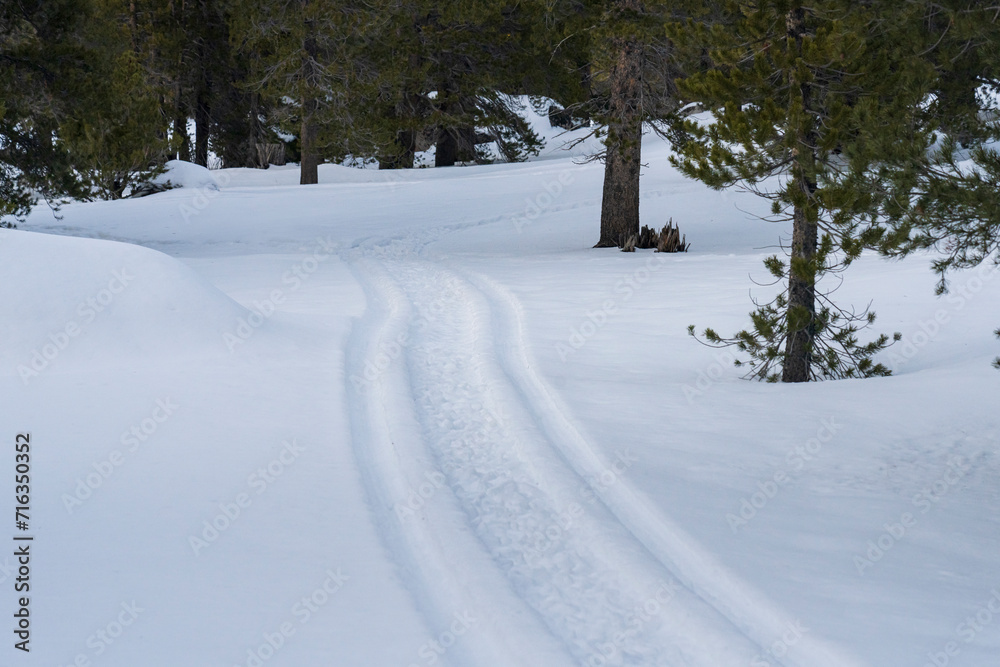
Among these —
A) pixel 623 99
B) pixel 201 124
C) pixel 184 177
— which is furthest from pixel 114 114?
pixel 201 124

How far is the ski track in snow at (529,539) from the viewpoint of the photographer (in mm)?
3691

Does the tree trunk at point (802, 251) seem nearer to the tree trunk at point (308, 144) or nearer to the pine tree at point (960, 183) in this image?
the pine tree at point (960, 183)

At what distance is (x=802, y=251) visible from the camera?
7.35 m

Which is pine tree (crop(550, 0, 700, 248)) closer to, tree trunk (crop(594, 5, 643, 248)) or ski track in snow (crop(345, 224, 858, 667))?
tree trunk (crop(594, 5, 643, 248))

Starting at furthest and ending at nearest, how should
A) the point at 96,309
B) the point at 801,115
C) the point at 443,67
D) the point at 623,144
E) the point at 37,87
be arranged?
1. the point at 443,67
2. the point at 623,144
3. the point at 37,87
4. the point at 96,309
5. the point at 801,115

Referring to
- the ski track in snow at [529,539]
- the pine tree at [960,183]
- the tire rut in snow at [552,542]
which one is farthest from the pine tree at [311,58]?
the pine tree at [960,183]

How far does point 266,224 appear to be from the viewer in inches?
673

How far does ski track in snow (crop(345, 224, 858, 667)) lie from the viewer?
3691 millimetres

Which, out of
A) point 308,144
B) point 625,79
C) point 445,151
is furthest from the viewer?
point 445,151

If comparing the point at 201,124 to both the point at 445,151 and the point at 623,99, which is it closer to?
the point at 445,151

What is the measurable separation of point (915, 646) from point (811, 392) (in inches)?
142

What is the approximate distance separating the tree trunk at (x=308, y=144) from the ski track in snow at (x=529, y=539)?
14.7m

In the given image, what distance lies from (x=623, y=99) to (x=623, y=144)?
2.33 ft

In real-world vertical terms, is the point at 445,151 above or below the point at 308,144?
above
